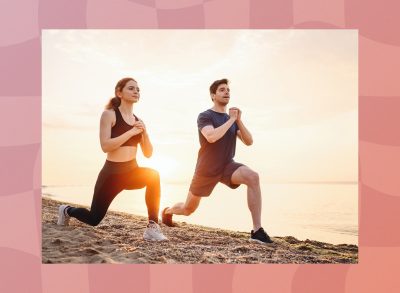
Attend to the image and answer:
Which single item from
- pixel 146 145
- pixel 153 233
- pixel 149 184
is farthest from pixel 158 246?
pixel 146 145

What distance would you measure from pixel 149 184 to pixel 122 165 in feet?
0.64

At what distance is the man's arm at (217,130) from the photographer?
11.0 feet

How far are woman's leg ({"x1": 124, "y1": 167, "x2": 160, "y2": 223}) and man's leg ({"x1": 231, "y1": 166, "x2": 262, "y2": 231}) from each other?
1.56ft

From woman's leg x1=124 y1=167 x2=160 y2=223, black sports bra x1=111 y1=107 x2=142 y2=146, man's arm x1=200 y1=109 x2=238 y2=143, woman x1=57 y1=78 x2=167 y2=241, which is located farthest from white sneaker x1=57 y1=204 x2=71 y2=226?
man's arm x1=200 y1=109 x2=238 y2=143

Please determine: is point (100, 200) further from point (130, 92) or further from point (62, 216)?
point (130, 92)

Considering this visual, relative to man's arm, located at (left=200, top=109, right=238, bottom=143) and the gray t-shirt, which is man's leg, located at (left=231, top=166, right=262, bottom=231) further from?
man's arm, located at (left=200, top=109, right=238, bottom=143)

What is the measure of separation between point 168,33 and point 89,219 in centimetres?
120

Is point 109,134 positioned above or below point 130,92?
below

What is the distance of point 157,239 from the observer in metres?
3.33

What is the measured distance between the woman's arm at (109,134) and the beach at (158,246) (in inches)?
16.2

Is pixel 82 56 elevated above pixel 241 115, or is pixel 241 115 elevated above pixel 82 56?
pixel 82 56

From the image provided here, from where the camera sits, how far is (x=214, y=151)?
3.42m
